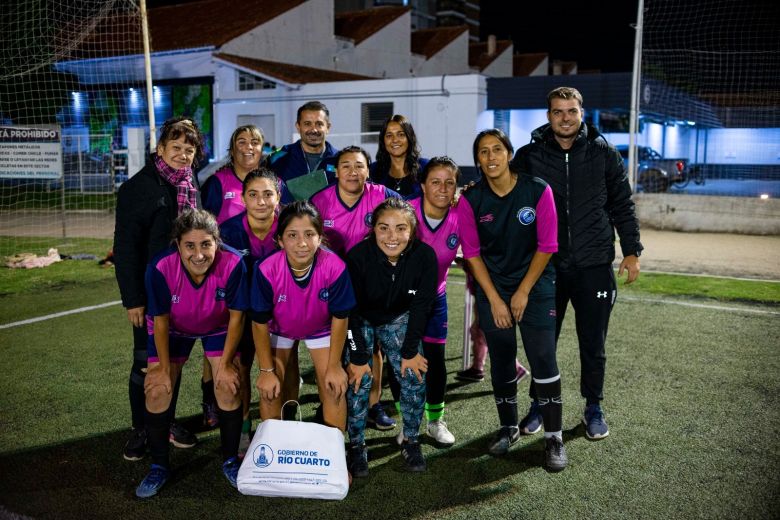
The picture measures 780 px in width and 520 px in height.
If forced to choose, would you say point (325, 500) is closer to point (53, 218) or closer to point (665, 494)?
point (665, 494)

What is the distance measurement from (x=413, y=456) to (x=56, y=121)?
17944mm

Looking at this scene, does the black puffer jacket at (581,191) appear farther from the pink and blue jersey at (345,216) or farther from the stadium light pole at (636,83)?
the stadium light pole at (636,83)

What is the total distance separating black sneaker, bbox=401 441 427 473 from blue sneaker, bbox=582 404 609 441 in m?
1.02

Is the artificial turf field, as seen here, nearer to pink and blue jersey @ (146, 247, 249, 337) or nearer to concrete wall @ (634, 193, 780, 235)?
pink and blue jersey @ (146, 247, 249, 337)

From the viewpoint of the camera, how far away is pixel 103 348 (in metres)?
5.60

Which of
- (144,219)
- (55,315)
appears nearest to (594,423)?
(144,219)

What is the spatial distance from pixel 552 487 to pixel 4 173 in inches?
409

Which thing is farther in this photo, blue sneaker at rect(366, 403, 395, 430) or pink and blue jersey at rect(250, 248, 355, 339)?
blue sneaker at rect(366, 403, 395, 430)

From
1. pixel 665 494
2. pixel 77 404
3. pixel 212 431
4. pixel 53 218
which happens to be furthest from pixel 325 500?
pixel 53 218

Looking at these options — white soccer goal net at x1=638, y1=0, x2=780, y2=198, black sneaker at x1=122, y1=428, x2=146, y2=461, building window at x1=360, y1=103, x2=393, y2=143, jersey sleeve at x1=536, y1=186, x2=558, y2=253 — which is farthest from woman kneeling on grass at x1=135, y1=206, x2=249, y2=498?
building window at x1=360, y1=103, x2=393, y2=143

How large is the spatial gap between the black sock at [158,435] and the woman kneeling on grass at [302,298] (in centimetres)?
48

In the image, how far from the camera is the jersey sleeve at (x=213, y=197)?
4.29 meters

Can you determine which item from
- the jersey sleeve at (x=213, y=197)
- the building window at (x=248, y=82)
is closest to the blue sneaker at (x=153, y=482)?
the jersey sleeve at (x=213, y=197)

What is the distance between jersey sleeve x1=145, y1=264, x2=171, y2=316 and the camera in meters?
3.30
